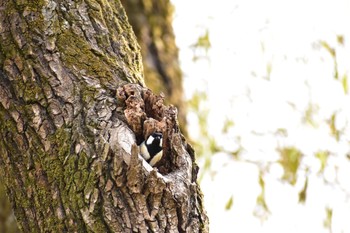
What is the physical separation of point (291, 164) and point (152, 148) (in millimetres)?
2707

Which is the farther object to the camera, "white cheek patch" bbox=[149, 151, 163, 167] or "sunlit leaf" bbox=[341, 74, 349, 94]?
"sunlit leaf" bbox=[341, 74, 349, 94]

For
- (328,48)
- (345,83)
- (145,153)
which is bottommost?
(145,153)

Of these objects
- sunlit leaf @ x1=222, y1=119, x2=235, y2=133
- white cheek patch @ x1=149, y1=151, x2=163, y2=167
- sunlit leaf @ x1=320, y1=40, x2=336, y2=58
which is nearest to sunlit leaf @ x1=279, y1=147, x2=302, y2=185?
sunlit leaf @ x1=222, y1=119, x2=235, y2=133

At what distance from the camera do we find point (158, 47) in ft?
15.3

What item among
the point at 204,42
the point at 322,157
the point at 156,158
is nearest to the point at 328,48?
the point at 322,157

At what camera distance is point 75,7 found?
2.28 meters

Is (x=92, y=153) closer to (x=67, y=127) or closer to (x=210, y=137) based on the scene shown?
(x=67, y=127)

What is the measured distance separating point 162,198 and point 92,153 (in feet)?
0.72

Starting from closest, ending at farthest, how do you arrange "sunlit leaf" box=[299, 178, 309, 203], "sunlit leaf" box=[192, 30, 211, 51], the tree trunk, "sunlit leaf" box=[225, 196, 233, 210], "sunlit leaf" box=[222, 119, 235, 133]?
the tree trunk < "sunlit leaf" box=[299, 178, 309, 203] < "sunlit leaf" box=[225, 196, 233, 210] < "sunlit leaf" box=[222, 119, 235, 133] < "sunlit leaf" box=[192, 30, 211, 51]

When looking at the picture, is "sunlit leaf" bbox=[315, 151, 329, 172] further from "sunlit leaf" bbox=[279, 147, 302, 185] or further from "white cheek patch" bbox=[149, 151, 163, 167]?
"white cheek patch" bbox=[149, 151, 163, 167]

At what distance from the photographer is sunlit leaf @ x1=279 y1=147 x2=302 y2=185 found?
4.54 m

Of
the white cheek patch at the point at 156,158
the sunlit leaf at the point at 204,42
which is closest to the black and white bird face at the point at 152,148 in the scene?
the white cheek patch at the point at 156,158

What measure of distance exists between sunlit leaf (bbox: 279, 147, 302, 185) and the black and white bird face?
8.63 ft

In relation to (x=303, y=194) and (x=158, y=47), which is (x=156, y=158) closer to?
(x=303, y=194)
